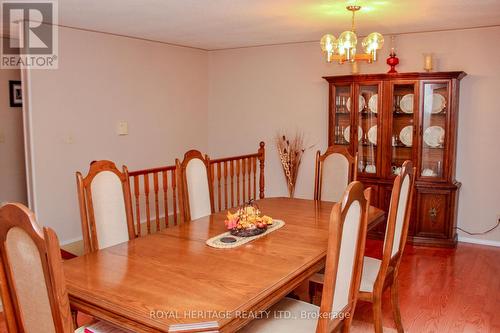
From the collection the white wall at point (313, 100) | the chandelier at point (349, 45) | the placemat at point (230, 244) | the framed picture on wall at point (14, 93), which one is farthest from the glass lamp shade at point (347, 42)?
the framed picture on wall at point (14, 93)

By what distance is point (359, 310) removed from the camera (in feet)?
10.7

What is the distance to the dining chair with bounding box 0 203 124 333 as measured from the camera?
4.44ft

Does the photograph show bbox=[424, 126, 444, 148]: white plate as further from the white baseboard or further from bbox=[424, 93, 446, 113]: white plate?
the white baseboard

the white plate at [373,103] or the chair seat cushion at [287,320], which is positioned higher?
the white plate at [373,103]

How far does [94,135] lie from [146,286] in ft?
11.2

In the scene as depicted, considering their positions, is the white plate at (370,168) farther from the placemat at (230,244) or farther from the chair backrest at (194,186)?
the placemat at (230,244)

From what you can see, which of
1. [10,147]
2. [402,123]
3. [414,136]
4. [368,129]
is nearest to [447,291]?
[414,136]

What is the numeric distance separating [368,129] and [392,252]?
2754 mm

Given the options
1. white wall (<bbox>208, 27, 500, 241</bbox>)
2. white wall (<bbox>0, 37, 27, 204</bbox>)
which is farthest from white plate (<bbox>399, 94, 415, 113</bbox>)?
white wall (<bbox>0, 37, 27, 204</bbox>)

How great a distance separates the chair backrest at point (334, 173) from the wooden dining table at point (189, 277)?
104 cm

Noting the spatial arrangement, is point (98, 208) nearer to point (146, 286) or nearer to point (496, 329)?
point (146, 286)

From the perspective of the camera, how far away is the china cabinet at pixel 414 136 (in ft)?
15.1

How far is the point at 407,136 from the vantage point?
4.85 metres

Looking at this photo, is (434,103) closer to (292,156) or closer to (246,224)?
(292,156)
